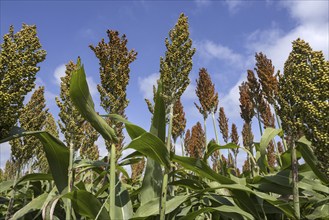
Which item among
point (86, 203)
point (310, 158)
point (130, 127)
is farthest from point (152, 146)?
point (310, 158)

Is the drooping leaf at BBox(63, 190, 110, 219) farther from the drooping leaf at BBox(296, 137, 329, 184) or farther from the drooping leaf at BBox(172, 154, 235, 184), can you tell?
the drooping leaf at BBox(296, 137, 329, 184)

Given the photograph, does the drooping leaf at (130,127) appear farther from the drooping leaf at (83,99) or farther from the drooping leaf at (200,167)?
the drooping leaf at (200,167)

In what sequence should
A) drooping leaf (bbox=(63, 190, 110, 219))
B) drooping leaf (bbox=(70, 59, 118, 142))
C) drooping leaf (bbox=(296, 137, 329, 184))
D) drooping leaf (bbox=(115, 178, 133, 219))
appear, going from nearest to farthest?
1. drooping leaf (bbox=(70, 59, 118, 142))
2. drooping leaf (bbox=(63, 190, 110, 219))
3. drooping leaf (bbox=(115, 178, 133, 219))
4. drooping leaf (bbox=(296, 137, 329, 184))

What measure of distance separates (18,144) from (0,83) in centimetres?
177

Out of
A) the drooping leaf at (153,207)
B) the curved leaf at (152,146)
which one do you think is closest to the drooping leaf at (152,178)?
the drooping leaf at (153,207)

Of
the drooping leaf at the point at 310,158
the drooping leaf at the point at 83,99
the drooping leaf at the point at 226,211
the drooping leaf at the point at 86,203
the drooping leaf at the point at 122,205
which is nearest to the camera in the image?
the drooping leaf at the point at 83,99

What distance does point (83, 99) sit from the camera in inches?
72.1

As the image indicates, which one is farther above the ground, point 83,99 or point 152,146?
point 83,99

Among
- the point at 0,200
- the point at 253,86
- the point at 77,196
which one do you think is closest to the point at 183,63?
the point at 77,196

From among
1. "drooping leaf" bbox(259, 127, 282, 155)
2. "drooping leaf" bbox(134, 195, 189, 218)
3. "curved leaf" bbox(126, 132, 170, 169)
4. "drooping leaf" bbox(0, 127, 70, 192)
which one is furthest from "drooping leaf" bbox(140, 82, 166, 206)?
"drooping leaf" bbox(259, 127, 282, 155)

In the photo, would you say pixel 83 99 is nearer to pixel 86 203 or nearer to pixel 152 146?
pixel 152 146

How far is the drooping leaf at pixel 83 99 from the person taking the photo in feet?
5.70

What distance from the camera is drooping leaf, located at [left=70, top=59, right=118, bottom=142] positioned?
1737 millimetres

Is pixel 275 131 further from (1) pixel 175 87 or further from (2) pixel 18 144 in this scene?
(2) pixel 18 144
